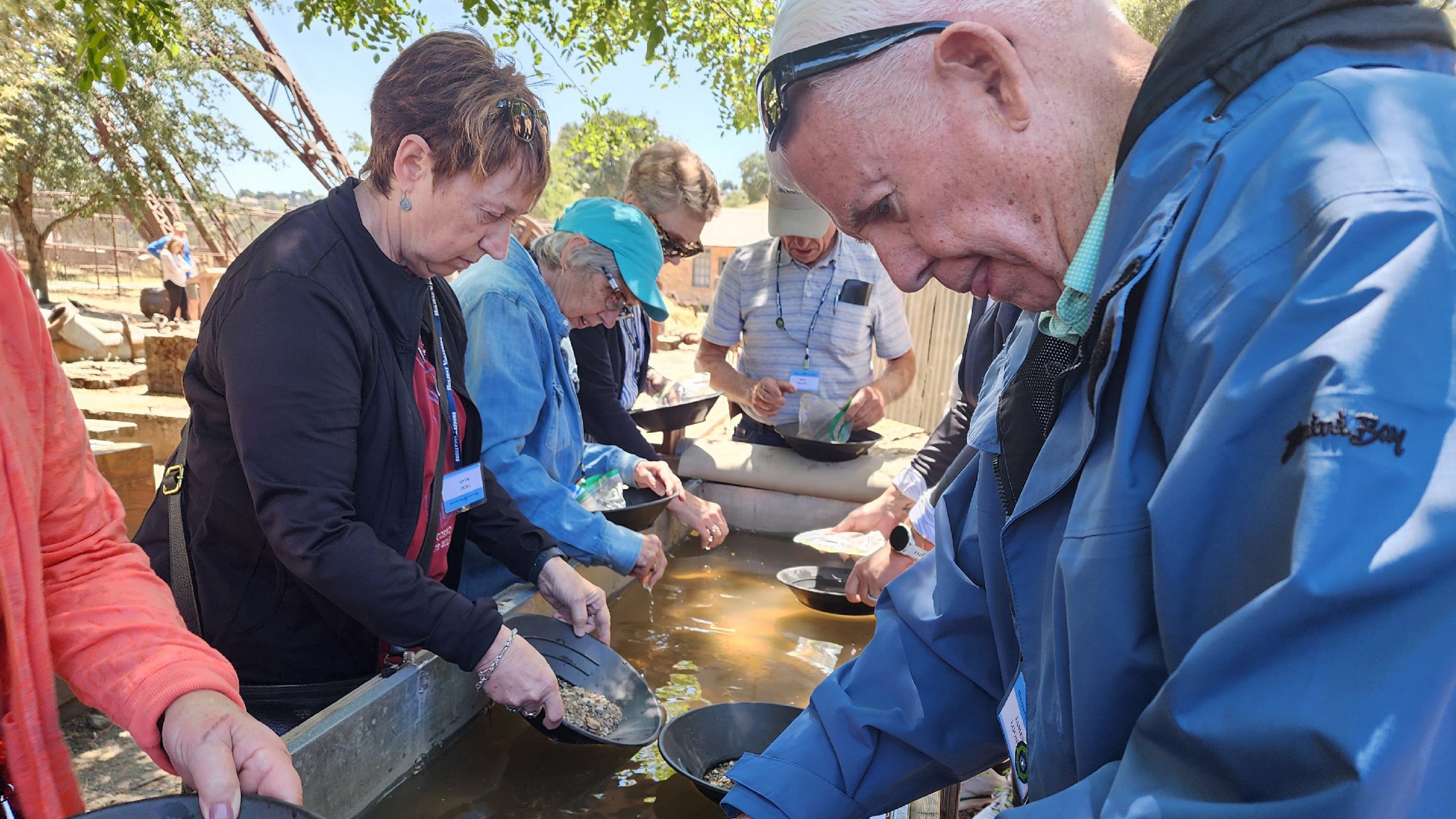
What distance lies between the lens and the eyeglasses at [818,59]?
2.99 ft

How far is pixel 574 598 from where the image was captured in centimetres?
218

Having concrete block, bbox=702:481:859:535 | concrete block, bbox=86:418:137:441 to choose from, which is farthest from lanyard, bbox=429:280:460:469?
concrete block, bbox=86:418:137:441

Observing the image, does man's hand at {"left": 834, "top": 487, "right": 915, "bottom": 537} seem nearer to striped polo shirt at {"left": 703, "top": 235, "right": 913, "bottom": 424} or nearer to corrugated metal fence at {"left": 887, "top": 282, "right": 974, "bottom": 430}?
striped polo shirt at {"left": 703, "top": 235, "right": 913, "bottom": 424}

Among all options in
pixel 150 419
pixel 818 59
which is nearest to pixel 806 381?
pixel 818 59

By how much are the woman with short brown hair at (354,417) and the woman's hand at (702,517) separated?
4.38 feet

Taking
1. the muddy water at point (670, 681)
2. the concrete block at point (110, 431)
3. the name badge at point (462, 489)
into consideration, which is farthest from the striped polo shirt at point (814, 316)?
the concrete block at point (110, 431)

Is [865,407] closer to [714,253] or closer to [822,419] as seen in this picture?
[822,419]

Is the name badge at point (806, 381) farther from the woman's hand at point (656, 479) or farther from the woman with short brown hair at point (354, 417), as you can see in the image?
the woman with short brown hair at point (354, 417)

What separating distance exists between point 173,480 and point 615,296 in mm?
1437

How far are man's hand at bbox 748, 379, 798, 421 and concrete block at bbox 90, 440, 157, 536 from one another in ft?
9.17

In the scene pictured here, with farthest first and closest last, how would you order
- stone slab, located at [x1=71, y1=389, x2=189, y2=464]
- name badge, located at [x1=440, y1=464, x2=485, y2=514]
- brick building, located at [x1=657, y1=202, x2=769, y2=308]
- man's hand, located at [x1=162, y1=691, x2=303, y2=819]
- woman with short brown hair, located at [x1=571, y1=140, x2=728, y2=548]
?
brick building, located at [x1=657, y1=202, x2=769, y2=308]
stone slab, located at [x1=71, y1=389, x2=189, y2=464]
woman with short brown hair, located at [x1=571, y1=140, x2=728, y2=548]
name badge, located at [x1=440, y1=464, x2=485, y2=514]
man's hand, located at [x1=162, y1=691, x2=303, y2=819]

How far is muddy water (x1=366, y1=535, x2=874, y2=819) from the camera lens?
5.58ft

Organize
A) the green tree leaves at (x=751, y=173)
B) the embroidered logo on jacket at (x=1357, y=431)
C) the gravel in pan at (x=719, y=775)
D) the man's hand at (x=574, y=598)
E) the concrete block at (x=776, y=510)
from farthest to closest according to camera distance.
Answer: the green tree leaves at (x=751, y=173) → the concrete block at (x=776, y=510) → the man's hand at (x=574, y=598) → the gravel in pan at (x=719, y=775) → the embroidered logo on jacket at (x=1357, y=431)

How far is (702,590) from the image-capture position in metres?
2.96
